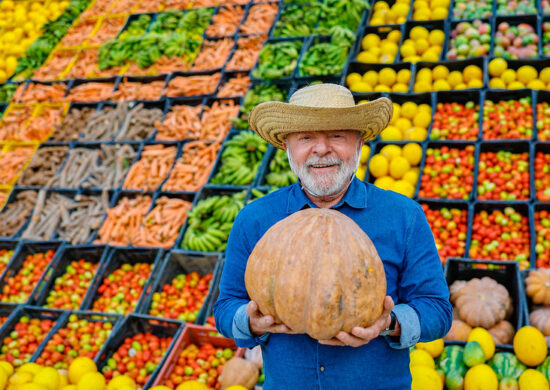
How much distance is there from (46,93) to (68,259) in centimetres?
388

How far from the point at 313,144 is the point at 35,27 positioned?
32.8 ft

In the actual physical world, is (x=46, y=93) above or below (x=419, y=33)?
below

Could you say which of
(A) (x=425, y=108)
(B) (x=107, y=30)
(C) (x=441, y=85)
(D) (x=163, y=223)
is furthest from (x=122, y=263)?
(B) (x=107, y=30)

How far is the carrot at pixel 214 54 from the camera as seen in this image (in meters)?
7.07

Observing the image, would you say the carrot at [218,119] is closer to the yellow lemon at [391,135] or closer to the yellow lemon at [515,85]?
the yellow lemon at [391,135]

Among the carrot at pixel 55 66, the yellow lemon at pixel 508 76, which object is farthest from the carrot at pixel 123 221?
the yellow lemon at pixel 508 76

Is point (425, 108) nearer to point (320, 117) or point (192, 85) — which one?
point (192, 85)

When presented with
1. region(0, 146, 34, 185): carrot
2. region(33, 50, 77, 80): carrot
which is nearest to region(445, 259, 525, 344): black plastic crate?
region(0, 146, 34, 185): carrot

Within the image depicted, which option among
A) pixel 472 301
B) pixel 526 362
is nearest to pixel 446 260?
pixel 472 301

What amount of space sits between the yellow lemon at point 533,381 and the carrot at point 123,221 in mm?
3905

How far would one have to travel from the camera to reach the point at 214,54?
23.9 feet

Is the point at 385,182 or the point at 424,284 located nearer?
the point at 424,284

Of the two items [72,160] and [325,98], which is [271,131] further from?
[72,160]

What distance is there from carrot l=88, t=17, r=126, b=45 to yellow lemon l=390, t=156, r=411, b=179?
6.42 meters
